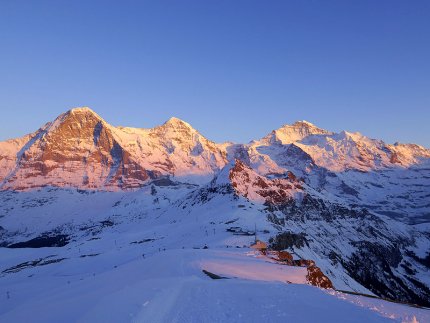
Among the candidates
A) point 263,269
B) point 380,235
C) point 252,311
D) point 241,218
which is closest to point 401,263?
point 380,235

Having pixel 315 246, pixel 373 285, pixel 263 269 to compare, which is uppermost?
pixel 263 269

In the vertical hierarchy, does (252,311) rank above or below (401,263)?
above

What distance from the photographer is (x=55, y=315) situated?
21.2m

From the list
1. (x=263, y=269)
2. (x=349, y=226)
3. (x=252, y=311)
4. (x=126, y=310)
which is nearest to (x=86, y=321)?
(x=126, y=310)

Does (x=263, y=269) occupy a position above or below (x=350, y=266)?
above

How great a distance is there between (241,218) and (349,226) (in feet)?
288

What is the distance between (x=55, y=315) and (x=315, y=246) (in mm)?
113760

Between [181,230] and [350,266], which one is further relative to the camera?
[350,266]

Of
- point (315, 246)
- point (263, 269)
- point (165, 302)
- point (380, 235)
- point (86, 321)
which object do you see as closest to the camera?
point (86, 321)

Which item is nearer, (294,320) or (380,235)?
(294,320)

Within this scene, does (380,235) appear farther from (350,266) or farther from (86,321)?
(86,321)

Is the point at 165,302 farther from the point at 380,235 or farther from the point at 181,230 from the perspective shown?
the point at 380,235

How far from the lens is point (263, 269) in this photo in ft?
122

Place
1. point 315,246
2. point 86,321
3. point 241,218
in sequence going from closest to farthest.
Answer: point 86,321, point 241,218, point 315,246
